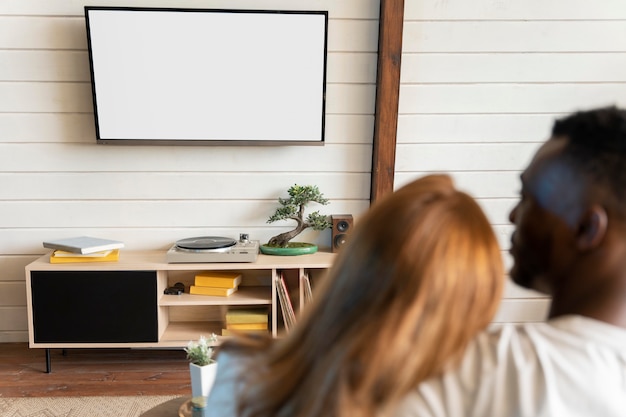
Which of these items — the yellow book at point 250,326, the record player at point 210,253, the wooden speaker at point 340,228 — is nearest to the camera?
the record player at point 210,253

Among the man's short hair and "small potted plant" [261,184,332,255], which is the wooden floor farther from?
the man's short hair

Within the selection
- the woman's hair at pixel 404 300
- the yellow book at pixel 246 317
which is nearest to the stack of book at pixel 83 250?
the yellow book at pixel 246 317

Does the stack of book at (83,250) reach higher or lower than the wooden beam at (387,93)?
lower

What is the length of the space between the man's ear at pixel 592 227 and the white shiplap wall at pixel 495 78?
7.30 feet

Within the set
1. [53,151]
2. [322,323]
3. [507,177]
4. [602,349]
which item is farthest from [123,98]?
[602,349]

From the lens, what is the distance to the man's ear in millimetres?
610

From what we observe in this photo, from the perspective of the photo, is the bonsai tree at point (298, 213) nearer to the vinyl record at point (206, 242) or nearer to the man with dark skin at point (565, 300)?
the vinyl record at point (206, 242)

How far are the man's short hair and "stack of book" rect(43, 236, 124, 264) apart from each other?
230cm

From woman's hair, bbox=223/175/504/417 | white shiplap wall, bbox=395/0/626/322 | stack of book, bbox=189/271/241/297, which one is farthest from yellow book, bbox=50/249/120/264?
woman's hair, bbox=223/175/504/417

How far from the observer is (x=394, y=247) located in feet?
1.92

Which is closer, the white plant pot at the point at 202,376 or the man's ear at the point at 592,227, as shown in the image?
the man's ear at the point at 592,227

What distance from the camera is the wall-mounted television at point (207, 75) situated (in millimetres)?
2547

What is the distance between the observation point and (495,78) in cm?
277

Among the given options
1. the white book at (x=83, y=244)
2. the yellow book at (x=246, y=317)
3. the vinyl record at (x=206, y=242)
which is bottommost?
the yellow book at (x=246, y=317)
